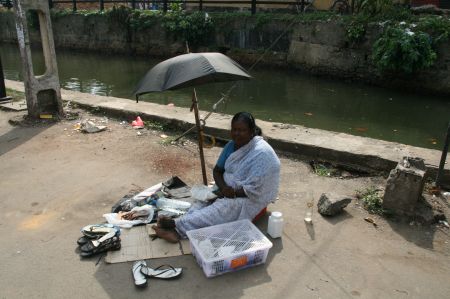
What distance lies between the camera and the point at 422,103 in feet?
31.8

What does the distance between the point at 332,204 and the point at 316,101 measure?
6640 mm

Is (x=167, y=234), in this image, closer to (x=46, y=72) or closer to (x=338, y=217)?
(x=338, y=217)

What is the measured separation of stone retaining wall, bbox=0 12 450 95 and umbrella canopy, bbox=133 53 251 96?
8454 millimetres

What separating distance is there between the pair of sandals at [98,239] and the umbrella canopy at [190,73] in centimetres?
126

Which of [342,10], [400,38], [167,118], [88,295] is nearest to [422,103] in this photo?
[400,38]

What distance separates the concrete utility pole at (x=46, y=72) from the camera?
589 centimetres

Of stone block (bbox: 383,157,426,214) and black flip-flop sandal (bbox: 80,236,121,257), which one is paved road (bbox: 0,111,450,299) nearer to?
black flip-flop sandal (bbox: 80,236,121,257)

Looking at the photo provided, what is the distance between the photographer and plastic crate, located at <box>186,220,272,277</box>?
290cm

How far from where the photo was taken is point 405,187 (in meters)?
3.64

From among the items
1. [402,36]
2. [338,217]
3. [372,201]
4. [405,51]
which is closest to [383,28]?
[402,36]

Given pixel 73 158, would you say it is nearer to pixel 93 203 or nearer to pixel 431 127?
pixel 93 203

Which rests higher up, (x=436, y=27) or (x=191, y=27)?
(x=191, y=27)

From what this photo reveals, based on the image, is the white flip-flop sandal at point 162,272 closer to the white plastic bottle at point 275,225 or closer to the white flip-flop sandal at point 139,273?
→ the white flip-flop sandal at point 139,273

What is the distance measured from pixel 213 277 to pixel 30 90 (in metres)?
4.92
